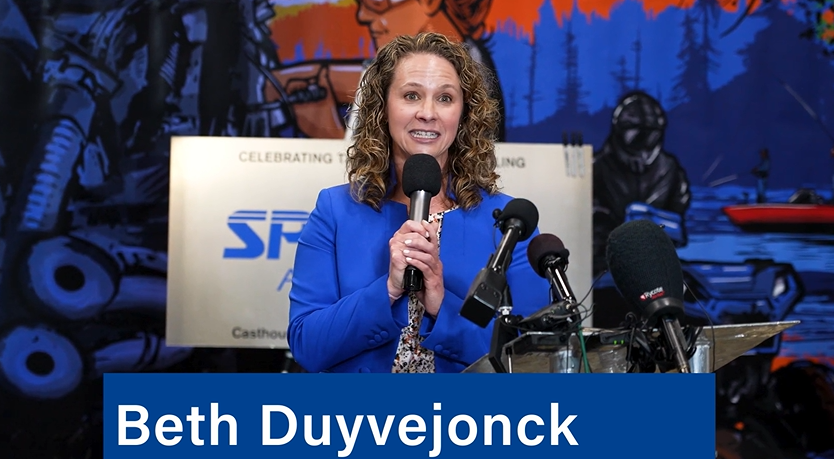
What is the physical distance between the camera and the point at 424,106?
1.90m

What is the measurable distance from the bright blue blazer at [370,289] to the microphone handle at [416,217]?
0.10 meters

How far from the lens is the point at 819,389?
12.5 feet

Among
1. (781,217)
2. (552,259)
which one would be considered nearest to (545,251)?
(552,259)

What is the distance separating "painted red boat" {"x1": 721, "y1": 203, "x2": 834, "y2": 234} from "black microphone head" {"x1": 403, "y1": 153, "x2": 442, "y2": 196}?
8.32 ft

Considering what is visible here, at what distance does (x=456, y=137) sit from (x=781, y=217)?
2365 mm

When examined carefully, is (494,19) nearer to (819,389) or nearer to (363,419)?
(819,389)

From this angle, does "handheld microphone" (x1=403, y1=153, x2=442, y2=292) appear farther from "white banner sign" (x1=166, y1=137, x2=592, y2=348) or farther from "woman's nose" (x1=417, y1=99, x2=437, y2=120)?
"white banner sign" (x1=166, y1=137, x2=592, y2=348)

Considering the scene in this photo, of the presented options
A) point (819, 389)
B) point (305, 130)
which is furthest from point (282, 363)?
point (819, 389)

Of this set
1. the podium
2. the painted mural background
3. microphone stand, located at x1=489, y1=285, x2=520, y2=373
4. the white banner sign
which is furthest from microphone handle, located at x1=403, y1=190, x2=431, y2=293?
the painted mural background

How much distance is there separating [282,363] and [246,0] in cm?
161

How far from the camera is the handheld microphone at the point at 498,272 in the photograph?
1204 mm

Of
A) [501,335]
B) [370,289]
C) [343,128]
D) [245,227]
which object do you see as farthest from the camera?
[343,128]

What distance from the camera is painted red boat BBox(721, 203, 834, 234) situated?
380cm

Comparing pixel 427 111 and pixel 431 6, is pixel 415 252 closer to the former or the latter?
pixel 427 111
